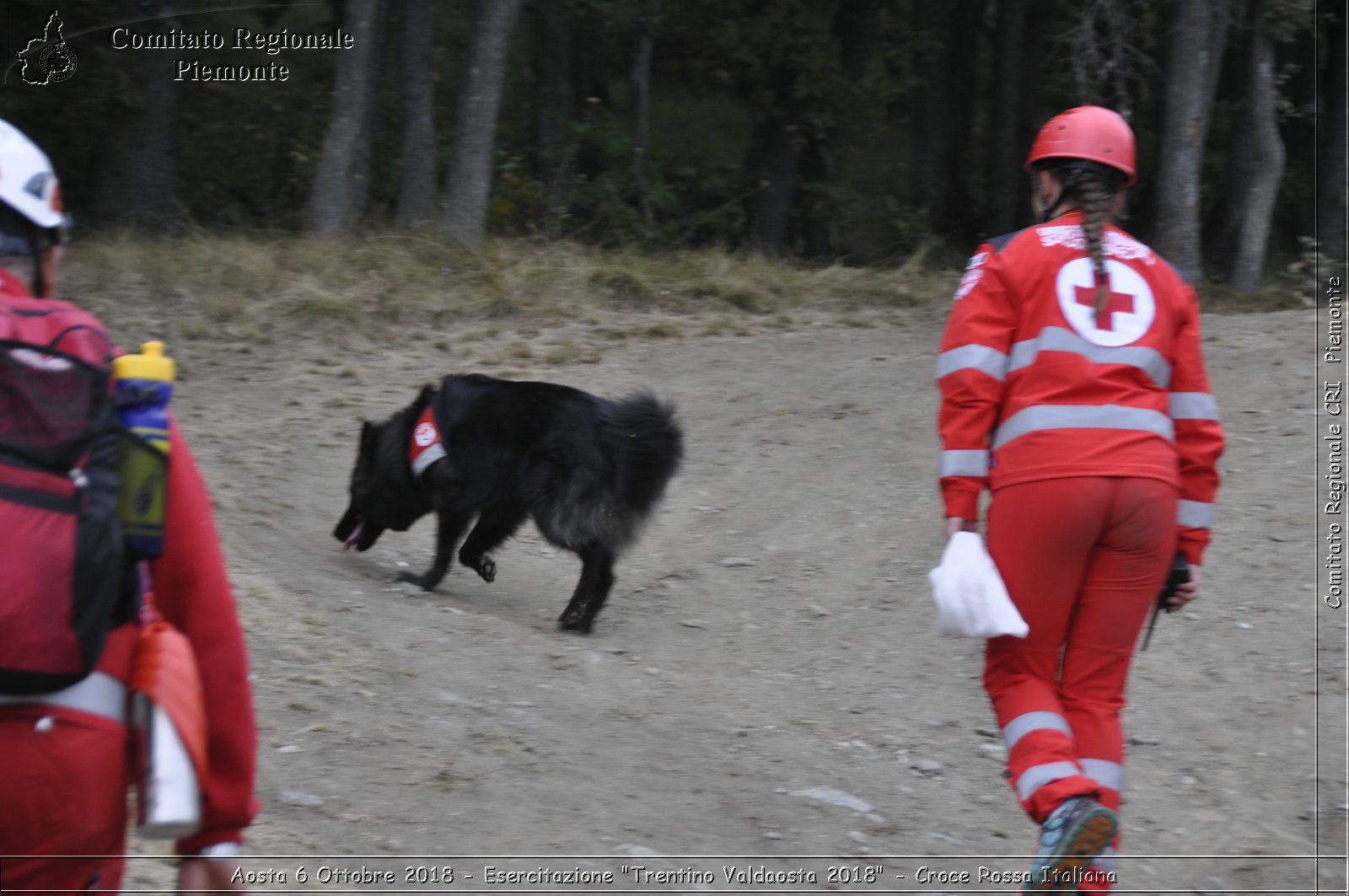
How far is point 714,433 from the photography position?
9609mm

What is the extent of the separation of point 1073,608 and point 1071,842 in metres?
0.61

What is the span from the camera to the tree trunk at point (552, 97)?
16.9 m

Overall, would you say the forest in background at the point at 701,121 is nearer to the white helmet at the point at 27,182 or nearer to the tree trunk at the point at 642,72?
the tree trunk at the point at 642,72

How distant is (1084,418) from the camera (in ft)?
11.3

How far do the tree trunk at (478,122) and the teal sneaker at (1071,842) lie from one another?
1138 centimetres

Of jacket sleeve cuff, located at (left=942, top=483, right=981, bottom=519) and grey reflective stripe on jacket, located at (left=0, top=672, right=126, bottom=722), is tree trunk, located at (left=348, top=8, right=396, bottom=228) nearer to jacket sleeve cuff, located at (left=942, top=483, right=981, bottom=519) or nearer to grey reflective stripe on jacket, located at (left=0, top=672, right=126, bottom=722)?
jacket sleeve cuff, located at (left=942, top=483, right=981, bottom=519)

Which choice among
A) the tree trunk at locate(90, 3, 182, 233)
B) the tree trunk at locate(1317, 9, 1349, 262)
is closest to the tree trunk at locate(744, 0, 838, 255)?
the tree trunk at locate(1317, 9, 1349, 262)

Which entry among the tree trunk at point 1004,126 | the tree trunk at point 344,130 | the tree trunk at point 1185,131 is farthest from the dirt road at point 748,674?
the tree trunk at point 1004,126

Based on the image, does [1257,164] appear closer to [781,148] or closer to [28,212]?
[781,148]

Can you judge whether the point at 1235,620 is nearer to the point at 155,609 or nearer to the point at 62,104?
the point at 155,609

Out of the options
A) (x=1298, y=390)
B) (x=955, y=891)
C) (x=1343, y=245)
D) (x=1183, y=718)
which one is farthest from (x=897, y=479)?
(x=1343, y=245)

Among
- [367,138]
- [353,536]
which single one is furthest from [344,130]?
[353,536]

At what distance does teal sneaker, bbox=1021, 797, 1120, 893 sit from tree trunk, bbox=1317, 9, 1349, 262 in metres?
16.2

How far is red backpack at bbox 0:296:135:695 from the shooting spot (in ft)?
6.02
